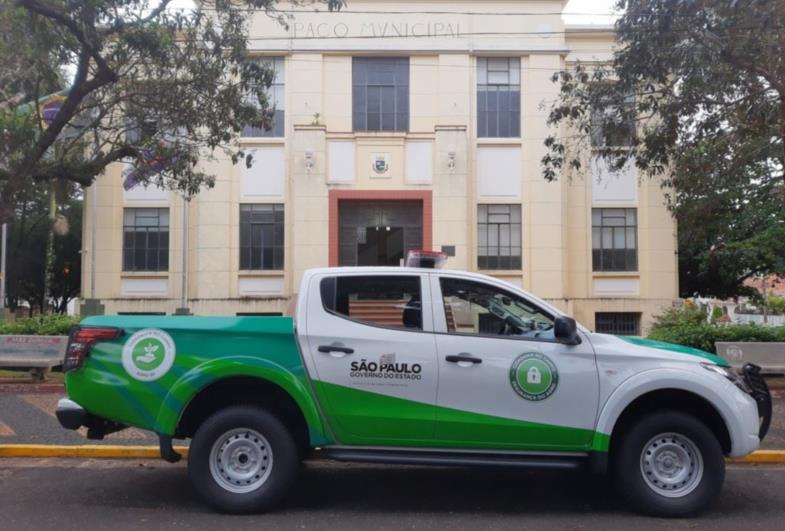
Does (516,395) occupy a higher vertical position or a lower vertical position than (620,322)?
higher

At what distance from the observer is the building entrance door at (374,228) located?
69.5ft

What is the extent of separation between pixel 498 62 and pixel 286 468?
17.6 metres

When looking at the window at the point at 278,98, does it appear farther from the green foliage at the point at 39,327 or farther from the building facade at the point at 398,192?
the green foliage at the point at 39,327

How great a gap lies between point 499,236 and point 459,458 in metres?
15.6

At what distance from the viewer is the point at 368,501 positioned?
21.1 ft

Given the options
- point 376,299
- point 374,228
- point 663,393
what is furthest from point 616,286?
point 376,299

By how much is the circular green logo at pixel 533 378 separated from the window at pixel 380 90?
15975 millimetres

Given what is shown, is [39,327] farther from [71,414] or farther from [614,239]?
[614,239]

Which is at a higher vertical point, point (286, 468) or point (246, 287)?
point (246, 287)

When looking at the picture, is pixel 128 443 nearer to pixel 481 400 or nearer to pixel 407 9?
pixel 481 400

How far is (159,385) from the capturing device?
5941mm

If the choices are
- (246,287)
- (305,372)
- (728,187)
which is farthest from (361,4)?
(305,372)

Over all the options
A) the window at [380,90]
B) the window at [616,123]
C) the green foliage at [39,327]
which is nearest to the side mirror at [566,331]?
the window at [616,123]

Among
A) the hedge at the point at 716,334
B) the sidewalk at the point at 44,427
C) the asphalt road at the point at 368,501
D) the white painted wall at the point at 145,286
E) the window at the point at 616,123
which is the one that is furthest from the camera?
the white painted wall at the point at 145,286
